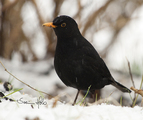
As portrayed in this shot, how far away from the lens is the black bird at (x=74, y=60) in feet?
7.29

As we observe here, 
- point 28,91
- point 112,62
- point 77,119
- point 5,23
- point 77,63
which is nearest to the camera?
point 77,119

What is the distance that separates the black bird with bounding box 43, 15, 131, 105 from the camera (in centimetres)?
222

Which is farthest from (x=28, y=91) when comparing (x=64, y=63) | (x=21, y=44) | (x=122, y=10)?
(x=122, y=10)

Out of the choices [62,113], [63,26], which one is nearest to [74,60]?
[63,26]

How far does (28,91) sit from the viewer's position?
3.55 meters

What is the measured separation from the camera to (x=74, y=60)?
2207 mm

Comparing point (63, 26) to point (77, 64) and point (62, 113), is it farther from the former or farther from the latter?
point (62, 113)

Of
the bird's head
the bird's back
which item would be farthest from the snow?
the bird's head

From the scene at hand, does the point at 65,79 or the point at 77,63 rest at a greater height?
Answer: the point at 77,63

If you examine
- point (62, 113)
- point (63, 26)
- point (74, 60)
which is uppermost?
point (63, 26)

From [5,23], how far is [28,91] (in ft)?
5.33

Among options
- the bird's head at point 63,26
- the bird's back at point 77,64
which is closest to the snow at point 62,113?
the bird's back at point 77,64

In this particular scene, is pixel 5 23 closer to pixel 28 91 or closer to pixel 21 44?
pixel 21 44

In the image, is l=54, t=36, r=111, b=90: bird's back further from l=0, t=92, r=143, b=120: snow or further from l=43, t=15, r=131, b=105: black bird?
l=0, t=92, r=143, b=120: snow
